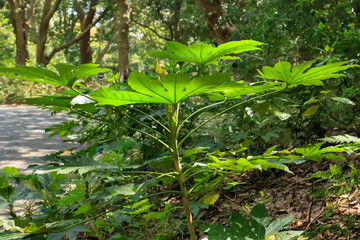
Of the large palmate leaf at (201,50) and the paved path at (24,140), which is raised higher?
the large palmate leaf at (201,50)

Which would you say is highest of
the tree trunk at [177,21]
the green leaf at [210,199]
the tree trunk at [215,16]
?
the tree trunk at [177,21]

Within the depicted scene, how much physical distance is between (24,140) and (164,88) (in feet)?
20.5

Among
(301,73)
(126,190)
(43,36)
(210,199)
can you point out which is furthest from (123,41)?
Answer: (301,73)

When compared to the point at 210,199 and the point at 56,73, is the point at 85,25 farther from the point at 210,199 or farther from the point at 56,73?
the point at 56,73

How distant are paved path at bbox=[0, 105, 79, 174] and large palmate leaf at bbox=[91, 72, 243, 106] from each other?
3.49 metres

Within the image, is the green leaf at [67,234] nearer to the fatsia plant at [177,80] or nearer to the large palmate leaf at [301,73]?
the fatsia plant at [177,80]

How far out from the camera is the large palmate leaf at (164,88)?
40.9 inches

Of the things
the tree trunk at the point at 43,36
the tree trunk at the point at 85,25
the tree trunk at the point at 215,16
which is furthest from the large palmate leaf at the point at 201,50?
the tree trunk at the point at 85,25

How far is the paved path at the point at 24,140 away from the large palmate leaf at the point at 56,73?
3.28 metres

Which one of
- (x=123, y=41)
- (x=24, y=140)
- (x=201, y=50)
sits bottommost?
(x=24, y=140)

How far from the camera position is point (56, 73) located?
46.6 inches

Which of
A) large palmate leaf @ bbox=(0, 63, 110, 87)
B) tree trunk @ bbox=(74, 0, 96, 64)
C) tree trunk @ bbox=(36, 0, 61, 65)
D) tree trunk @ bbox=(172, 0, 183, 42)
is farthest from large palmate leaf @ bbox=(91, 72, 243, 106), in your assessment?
tree trunk @ bbox=(172, 0, 183, 42)

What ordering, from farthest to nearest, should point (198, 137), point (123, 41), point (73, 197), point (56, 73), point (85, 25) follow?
1. point (85, 25)
2. point (123, 41)
3. point (198, 137)
4. point (73, 197)
5. point (56, 73)

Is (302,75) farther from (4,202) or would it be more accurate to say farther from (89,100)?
(4,202)
